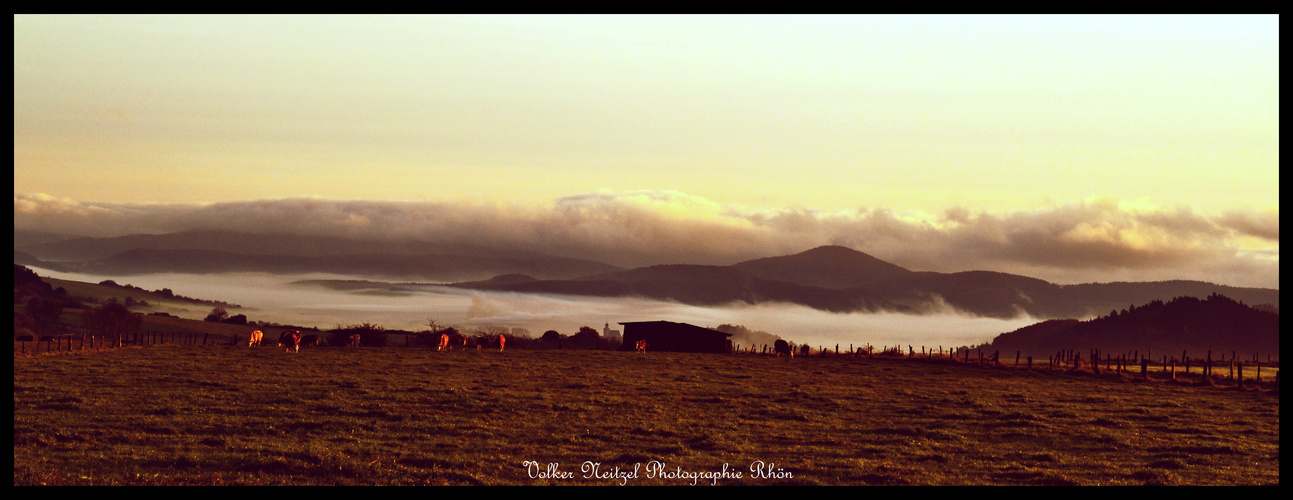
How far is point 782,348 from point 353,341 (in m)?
38.9

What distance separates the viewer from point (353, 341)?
3521 inches

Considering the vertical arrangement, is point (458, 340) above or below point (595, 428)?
above

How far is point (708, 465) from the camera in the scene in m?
26.0

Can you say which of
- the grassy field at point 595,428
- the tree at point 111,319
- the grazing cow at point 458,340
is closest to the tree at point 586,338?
the grazing cow at point 458,340

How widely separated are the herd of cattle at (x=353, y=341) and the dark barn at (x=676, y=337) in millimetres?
12821

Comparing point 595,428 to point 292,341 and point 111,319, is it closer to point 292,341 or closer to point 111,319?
point 292,341

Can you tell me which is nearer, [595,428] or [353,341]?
[595,428]

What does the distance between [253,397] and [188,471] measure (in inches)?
640

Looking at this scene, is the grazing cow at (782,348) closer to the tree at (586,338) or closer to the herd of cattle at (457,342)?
the herd of cattle at (457,342)

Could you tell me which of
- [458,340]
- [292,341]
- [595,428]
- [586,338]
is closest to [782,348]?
[586,338]

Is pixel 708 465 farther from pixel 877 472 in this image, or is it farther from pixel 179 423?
pixel 179 423

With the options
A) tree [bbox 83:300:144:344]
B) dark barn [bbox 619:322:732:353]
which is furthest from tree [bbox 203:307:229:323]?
dark barn [bbox 619:322:732:353]
